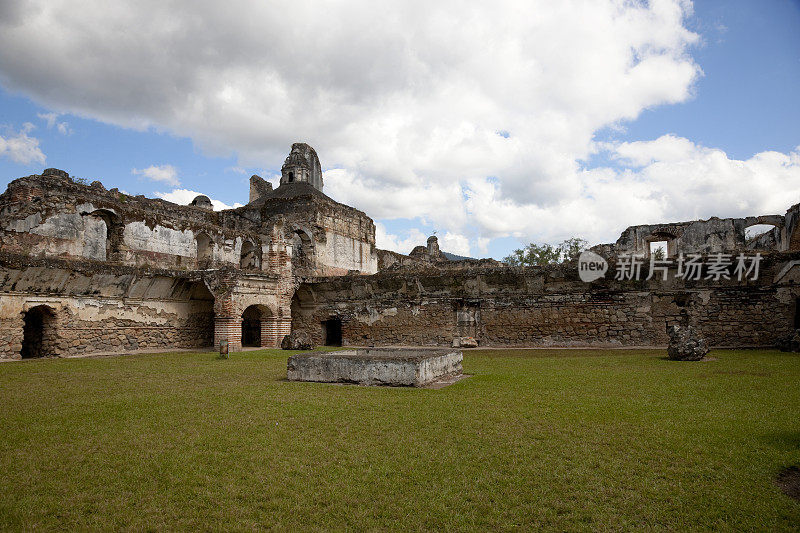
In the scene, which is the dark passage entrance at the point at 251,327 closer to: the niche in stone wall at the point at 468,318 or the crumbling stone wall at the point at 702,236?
the niche in stone wall at the point at 468,318

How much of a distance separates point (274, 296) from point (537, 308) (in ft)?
28.8

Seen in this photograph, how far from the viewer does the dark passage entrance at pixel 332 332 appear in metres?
18.3

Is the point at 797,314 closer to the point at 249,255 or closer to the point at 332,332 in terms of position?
the point at 332,332

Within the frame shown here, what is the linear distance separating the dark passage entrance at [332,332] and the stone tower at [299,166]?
19.7m

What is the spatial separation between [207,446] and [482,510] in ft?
8.74

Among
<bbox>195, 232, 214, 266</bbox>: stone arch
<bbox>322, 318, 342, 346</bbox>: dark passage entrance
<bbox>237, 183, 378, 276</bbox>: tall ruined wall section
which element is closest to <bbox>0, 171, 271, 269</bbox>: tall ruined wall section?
<bbox>195, 232, 214, 266</bbox>: stone arch

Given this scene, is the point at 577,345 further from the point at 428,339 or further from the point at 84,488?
the point at 84,488

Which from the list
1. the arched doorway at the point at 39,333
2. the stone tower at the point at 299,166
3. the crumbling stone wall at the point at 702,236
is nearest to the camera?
the arched doorway at the point at 39,333

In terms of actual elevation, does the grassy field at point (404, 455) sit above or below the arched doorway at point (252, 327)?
below

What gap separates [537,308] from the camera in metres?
14.8

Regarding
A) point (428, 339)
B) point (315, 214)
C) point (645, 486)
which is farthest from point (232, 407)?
point (315, 214)

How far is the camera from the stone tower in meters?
35.9

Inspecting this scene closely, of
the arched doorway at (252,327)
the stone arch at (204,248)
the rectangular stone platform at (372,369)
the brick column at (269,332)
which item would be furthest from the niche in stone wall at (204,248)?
the rectangular stone platform at (372,369)

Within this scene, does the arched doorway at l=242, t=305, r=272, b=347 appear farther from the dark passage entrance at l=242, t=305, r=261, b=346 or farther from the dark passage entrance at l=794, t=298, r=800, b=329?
the dark passage entrance at l=794, t=298, r=800, b=329
